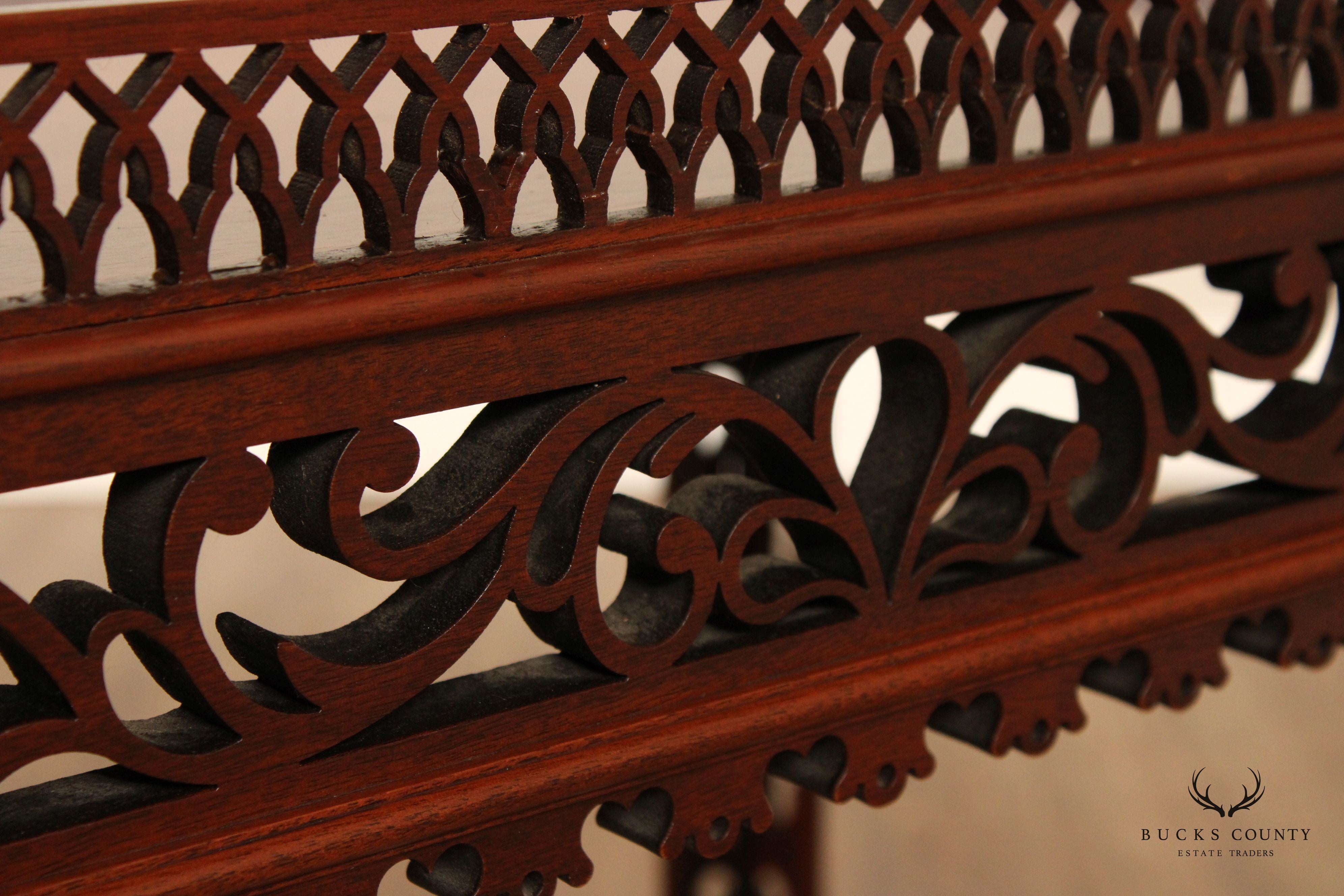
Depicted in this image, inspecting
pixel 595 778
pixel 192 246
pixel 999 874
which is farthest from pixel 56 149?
pixel 999 874

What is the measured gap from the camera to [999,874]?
1386mm

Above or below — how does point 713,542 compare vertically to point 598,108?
below

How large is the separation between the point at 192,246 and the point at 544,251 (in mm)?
93

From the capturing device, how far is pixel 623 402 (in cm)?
44

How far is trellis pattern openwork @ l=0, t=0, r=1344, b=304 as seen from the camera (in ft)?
1.15

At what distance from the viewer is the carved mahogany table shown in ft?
1.20

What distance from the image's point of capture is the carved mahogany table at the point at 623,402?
0.37 m

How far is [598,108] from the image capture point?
42 centimetres

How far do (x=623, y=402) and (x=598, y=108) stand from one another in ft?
0.27

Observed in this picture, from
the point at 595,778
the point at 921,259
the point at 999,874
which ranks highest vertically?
the point at 921,259

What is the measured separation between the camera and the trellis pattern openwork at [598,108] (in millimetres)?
352

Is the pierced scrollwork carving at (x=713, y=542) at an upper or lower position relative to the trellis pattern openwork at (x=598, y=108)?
lower

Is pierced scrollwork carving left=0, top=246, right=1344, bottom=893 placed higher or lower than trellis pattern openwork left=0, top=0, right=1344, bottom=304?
lower

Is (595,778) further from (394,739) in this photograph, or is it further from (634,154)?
(634,154)
